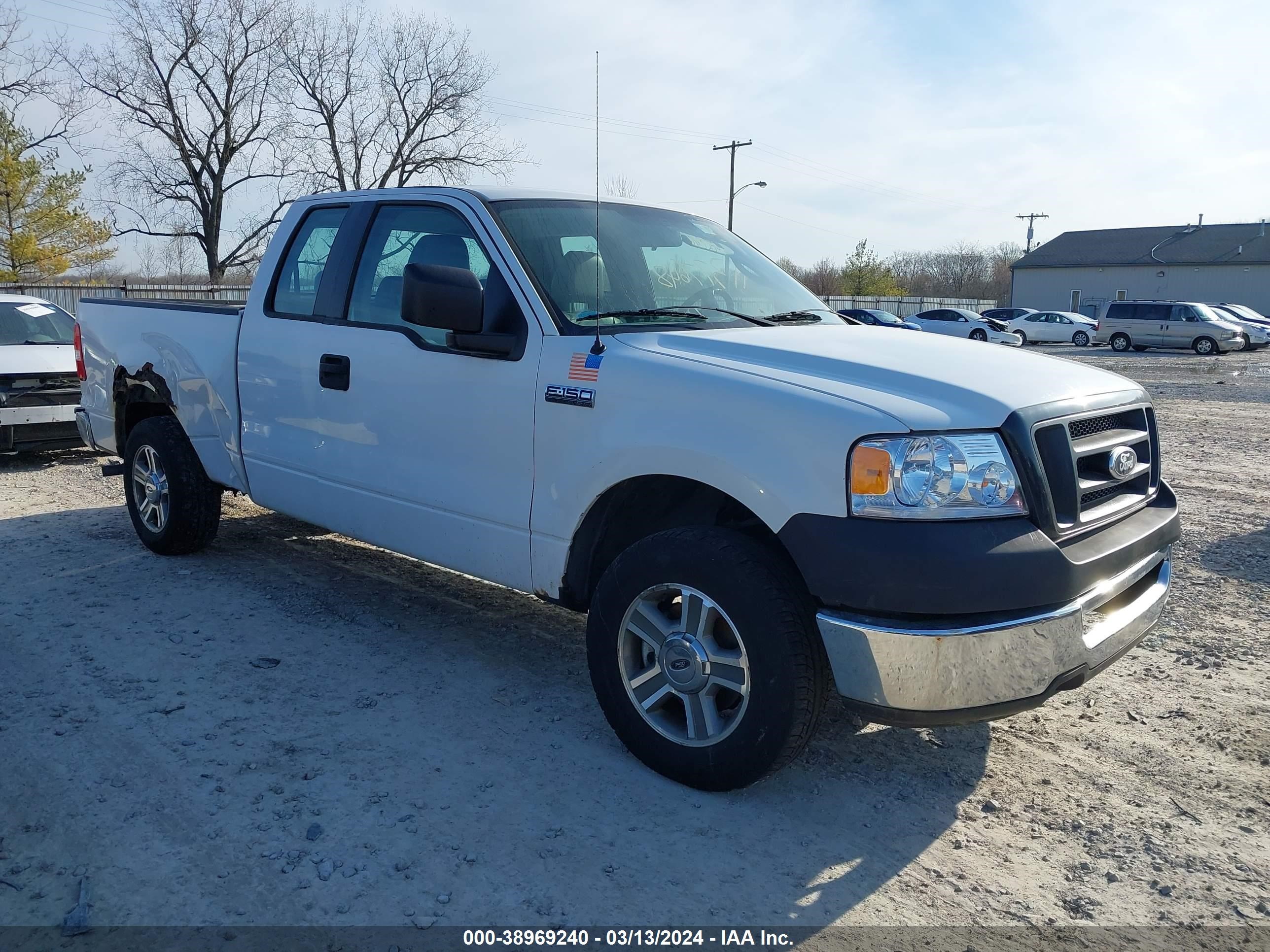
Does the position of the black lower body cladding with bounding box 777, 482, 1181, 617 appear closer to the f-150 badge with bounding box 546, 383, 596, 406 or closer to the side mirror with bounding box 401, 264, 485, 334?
the f-150 badge with bounding box 546, 383, 596, 406

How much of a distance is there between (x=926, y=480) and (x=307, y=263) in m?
3.39

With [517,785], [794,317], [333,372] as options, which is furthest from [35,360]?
[517,785]

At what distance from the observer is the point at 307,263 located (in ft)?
16.0

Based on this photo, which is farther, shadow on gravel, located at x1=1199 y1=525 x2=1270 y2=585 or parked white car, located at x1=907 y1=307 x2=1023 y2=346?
parked white car, located at x1=907 y1=307 x2=1023 y2=346

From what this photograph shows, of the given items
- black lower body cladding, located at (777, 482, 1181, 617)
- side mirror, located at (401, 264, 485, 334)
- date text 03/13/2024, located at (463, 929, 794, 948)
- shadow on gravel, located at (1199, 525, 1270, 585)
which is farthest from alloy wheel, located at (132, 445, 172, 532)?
shadow on gravel, located at (1199, 525, 1270, 585)

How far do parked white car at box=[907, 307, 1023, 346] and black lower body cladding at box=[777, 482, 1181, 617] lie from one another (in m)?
35.2

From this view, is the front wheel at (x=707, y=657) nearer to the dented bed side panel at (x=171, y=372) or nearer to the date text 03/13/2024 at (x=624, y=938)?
the date text 03/13/2024 at (x=624, y=938)

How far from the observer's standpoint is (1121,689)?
414cm

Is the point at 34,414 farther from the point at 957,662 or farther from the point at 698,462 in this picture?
the point at 957,662

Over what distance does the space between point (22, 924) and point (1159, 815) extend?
3321 mm

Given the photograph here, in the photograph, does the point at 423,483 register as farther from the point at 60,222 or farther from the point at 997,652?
the point at 60,222

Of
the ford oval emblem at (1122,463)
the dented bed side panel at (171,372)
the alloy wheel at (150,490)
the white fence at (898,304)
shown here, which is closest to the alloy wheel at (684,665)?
the ford oval emblem at (1122,463)

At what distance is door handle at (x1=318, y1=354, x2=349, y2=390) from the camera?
4.40 m

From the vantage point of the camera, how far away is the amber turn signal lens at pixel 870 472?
276cm
